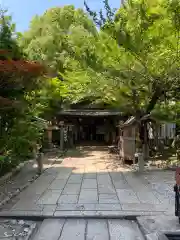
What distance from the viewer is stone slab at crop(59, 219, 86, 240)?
13.7ft

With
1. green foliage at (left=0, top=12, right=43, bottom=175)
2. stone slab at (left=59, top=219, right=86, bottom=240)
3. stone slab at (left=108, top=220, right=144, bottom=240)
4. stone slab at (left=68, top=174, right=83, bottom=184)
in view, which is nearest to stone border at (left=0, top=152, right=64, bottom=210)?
green foliage at (left=0, top=12, right=43, bottom=175)

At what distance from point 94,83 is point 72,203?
656 centimetres

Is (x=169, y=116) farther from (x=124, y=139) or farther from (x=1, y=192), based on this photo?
(x=1, y=192)

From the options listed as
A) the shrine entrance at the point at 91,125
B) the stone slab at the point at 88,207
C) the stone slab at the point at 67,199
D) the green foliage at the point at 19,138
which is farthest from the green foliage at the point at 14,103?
the shrine entrance at the point at 91,125

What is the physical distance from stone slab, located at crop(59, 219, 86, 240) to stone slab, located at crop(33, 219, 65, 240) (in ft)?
0.27

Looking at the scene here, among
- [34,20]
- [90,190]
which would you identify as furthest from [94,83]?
[34,20]

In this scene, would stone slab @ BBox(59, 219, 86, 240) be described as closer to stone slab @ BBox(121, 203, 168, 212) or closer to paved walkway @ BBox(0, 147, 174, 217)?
paved walkway @ BBox(0, 147, 174, 217)

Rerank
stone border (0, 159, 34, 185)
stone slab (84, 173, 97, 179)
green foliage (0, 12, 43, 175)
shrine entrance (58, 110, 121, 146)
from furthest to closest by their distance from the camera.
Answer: shrine entrance (58, 110, 121, 146) < stone slab (84, 173, 97, 179) < stone border (0, 159, 34, 185) < green foliage (0, 12, 43, 175)

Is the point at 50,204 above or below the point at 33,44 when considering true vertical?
below

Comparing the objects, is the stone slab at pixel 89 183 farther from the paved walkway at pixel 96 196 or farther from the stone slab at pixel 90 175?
the stone slab at pixel 90 175

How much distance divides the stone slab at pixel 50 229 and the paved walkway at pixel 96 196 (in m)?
0.25

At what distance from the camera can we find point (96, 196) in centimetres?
651

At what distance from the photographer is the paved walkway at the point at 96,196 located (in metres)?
5.33

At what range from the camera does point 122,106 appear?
1287 cm
